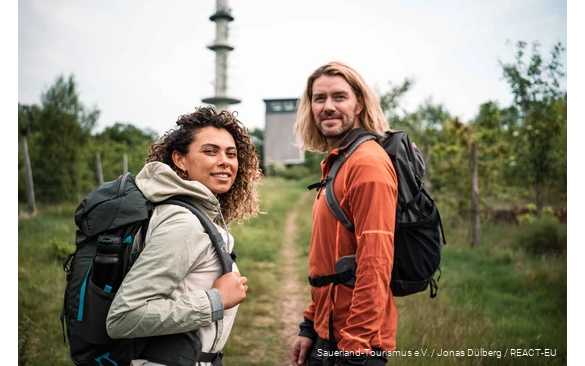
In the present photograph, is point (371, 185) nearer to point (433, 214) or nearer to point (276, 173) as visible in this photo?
point (433, 214)

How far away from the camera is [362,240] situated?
6.55 ft

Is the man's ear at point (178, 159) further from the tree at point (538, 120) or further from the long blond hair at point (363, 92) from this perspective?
the tree at point (538, 120)

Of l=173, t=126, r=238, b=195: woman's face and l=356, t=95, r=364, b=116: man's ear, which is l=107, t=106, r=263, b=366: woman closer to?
l=173, t=126, r=238, b=195: woman's face

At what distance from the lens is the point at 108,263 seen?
5.36 ft

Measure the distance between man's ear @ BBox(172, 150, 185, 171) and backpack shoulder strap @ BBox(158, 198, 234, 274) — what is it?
0.31 metres

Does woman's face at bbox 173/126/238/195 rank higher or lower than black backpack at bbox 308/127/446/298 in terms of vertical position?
higher

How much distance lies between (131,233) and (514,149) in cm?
983

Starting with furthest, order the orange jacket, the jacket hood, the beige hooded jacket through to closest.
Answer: the orange jacket < the jacket hood < the beige hooded jacket

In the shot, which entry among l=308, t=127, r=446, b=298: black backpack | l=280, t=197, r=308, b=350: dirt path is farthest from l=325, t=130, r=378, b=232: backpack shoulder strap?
l=280, t=197, r=308, b=350: dirt path

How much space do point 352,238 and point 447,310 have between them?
12.7ft

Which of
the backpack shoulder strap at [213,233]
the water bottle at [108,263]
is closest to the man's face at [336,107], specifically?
the backpack shoulder strap at [213,233]

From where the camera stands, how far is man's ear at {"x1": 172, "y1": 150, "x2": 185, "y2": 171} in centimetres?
212

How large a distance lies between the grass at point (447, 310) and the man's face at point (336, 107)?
0.66 metres
